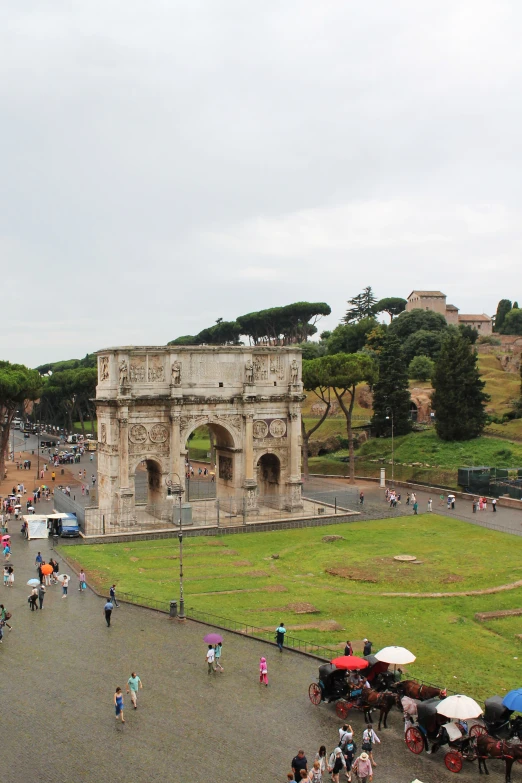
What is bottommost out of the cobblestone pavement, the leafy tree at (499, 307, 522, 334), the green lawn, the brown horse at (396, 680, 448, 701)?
the cobblestone pavement

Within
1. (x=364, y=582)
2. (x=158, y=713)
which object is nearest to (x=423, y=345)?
(x=364, y=582)

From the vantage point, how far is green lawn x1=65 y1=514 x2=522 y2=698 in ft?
87.4

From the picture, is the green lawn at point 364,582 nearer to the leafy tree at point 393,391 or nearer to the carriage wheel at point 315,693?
the carriage wheel at point 315,693

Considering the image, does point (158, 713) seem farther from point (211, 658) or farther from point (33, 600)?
point (33, 600)

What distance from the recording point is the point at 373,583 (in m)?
35.6

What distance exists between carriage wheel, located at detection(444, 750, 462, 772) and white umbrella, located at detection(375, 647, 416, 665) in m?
3.08

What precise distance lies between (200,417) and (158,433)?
3337 millimetres

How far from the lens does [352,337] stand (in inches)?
4343

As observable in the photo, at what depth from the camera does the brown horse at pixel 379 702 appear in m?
20.9

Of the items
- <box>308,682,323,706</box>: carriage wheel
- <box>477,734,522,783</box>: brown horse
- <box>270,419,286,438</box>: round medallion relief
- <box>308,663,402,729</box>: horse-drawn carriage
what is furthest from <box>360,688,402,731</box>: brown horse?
<box>270,419,286,438</box>: round medallion relief

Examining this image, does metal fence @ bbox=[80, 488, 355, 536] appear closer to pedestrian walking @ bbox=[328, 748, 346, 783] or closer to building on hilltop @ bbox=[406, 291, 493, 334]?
pedestrian walking @ bbox=[328, 748, 346, 783]

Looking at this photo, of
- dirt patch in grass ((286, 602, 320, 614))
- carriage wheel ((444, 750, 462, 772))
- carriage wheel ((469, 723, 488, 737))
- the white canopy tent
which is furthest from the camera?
the white canopy tent

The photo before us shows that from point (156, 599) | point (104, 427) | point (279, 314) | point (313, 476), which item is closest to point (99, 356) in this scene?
point (104, 427)

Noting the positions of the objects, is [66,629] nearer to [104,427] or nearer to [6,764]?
[6,764]
